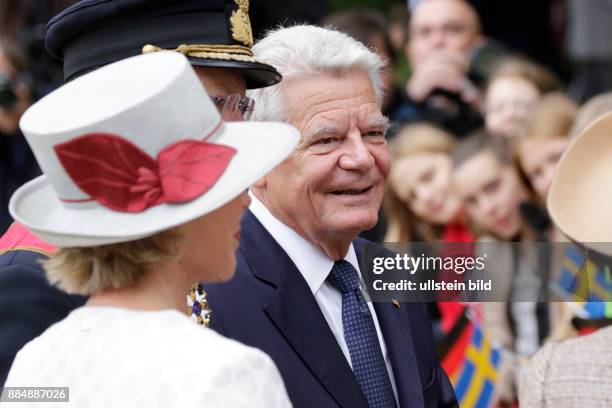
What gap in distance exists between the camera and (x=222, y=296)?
3.69 meters

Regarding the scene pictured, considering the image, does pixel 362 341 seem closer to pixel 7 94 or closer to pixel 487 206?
pixel 487 206

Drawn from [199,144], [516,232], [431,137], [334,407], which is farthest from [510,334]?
[199,144]

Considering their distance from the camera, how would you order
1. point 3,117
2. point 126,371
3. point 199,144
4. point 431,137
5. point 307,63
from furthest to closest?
point 3,117
point 431,137
point 307,63
point 199,144
point 126,371

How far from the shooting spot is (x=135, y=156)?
2561 mm

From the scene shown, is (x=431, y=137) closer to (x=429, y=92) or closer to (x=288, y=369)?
(x=429, y=92)

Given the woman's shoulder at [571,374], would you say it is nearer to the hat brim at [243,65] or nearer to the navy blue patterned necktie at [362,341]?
the navy blue patterned necktie at [362,341]

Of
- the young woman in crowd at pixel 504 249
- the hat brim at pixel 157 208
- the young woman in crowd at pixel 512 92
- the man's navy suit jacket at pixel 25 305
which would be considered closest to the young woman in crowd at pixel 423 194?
the young woman in crowd at pixel 504 249

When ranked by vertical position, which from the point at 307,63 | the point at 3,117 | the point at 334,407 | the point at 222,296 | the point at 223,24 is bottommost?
the point at 3,117

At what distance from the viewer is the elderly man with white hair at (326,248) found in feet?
12.1

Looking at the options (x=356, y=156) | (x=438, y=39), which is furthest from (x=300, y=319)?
(x=438, y=39)

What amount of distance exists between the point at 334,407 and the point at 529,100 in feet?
14.6

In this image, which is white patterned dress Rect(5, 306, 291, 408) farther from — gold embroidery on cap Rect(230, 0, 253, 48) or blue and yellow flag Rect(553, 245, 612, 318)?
blue and yellow flag Rect(553, 245, 612, 318)

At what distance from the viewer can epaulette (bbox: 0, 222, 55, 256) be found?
3.43m

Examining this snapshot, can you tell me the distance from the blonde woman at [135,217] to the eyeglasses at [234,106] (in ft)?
2.56
